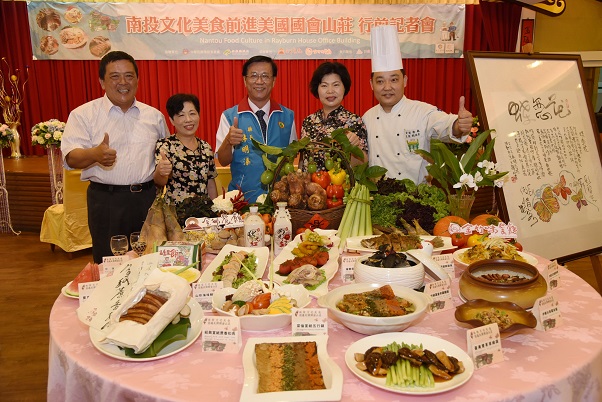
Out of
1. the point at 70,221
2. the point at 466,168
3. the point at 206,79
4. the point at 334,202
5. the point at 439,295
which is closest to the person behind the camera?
the point at 439,295

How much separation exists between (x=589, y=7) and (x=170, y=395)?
342 inches

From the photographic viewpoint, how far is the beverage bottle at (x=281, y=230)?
7.36 ft

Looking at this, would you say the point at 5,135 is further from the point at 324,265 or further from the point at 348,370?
the point at 348,370

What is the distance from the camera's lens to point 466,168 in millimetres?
2592

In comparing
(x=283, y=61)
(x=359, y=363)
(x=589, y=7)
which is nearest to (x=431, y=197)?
A: (x=359, y=363)

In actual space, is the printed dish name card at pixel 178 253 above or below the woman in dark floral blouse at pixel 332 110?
below

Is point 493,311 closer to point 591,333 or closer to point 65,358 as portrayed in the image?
point 591,333

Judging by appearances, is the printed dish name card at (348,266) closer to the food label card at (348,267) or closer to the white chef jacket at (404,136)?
the food label card at (348,267)

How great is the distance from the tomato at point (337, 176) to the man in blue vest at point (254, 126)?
0.83m

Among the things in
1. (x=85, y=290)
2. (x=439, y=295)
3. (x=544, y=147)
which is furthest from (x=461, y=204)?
(x=85, y=290)

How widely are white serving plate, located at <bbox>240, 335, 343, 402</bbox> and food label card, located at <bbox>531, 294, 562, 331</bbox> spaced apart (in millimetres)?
622

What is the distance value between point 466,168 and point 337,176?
0.67m

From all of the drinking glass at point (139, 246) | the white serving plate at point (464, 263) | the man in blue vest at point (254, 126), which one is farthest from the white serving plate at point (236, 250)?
the man in blue vest at point (254, 126)

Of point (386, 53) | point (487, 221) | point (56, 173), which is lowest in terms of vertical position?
point (56, 173)
